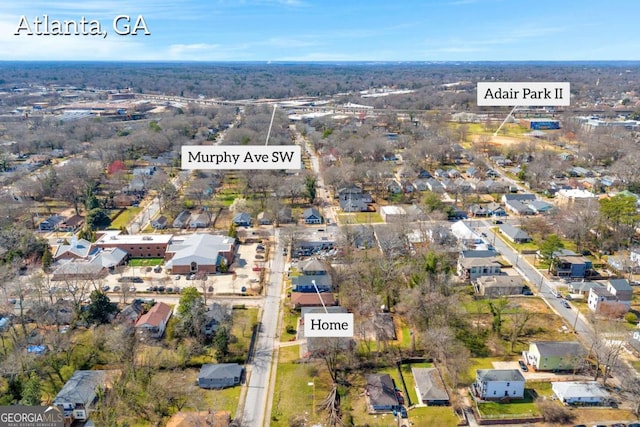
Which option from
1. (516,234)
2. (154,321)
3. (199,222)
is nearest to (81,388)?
(154,321)

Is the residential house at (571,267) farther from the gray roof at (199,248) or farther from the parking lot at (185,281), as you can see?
the gray roof at (199,248)

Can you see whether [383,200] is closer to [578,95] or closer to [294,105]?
[294,105]

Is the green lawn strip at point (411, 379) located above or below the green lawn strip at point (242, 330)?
below

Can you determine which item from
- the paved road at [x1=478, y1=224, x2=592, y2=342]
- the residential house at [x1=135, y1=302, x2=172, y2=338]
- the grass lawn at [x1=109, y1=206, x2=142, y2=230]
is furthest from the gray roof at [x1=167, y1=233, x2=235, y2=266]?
the paved road at [x1=478, y1=224, x2=592, y2=342]

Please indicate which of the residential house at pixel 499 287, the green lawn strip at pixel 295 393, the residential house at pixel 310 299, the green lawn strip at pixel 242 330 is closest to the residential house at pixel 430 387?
the green lawn strip at pixel 295 393

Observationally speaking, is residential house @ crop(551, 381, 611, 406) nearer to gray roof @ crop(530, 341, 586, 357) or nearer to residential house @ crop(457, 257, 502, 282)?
gray roof @ crop(530, 341, 586, 357)

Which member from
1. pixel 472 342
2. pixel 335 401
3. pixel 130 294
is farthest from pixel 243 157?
pixel 472 342
